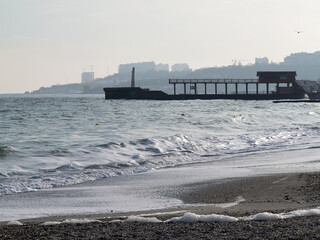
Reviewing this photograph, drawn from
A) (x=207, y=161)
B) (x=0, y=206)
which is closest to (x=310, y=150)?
(x=207, y=161)

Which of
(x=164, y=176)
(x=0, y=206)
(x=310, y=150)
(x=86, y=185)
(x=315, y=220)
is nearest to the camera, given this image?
(x=315, y=220)

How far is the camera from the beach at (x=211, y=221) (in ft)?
21.1

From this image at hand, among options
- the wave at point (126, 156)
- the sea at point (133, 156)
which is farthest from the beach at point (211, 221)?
the wave at point (126, 156)

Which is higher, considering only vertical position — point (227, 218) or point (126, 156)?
point (227, 218)

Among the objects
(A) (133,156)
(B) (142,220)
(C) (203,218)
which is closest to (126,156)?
(A) (133,156)

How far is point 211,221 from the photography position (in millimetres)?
7180

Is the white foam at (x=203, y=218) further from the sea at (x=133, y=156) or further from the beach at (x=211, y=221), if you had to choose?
the sea at (x=133, y=156)

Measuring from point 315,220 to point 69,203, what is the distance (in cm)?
424

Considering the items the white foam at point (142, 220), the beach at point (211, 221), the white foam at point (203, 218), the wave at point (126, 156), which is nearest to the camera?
the beach at point (211, 221)

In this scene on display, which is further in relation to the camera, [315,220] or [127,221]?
[127,221]

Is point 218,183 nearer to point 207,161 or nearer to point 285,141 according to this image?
point 207,161

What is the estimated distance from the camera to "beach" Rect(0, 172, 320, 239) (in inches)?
253

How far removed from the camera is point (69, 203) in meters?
9.77

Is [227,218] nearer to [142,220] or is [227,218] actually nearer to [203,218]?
[203,218]
